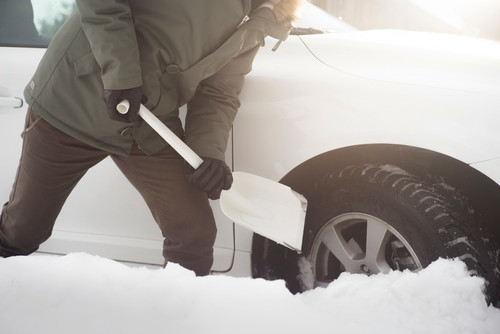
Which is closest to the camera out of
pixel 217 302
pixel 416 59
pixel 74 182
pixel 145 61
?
pixel 217 302

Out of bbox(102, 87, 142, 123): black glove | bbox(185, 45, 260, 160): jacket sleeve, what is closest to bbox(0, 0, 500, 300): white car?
bbox(185, 45, 260, 160): jacket sleeve

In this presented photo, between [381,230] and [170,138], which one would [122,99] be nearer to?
[170,138]

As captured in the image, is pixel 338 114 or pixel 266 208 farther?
pixel 266 208

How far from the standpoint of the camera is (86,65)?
162 centimetres

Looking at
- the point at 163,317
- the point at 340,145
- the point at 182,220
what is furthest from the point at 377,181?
the point at 163,317

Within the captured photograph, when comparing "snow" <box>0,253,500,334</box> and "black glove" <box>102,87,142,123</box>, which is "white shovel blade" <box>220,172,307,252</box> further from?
"black glove" <box>102,87,142,123</box>

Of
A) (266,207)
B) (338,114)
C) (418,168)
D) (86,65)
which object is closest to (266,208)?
(266,207)

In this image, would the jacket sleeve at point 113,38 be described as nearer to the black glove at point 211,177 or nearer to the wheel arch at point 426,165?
the black glove at point 211,177

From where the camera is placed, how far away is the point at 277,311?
58.3 inches

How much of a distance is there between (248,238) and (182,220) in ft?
1.11

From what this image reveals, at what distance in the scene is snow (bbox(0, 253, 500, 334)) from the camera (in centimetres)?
134

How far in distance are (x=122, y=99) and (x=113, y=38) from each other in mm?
170

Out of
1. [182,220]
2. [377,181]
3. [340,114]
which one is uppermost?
[340,114]

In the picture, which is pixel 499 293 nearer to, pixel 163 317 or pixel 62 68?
pixel 163 317
